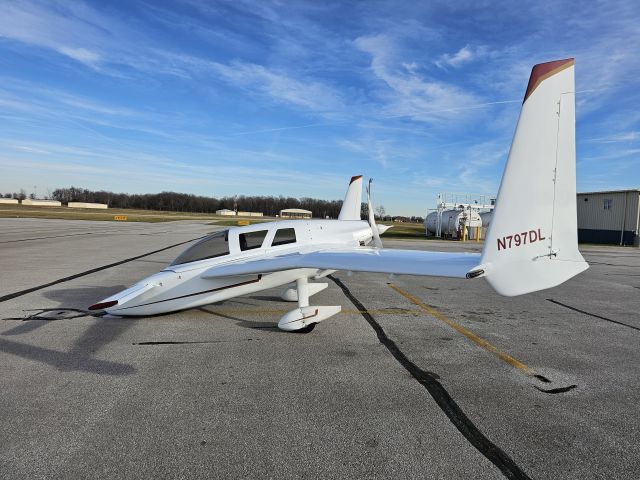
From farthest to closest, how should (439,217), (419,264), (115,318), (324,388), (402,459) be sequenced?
1. (439,217)
2. (115,318)
3. (419,264)
4. (324,388)
5. (402,459)

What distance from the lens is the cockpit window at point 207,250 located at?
7688 millimetres

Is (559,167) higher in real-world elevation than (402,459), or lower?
higher

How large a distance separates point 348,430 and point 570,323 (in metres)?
6.55

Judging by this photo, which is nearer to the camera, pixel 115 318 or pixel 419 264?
pixel 419 264

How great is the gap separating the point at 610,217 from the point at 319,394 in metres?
44.1

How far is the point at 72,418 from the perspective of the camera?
4.03 m

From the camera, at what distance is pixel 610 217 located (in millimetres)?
38469

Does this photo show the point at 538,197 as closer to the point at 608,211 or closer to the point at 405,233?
the point at 608,211

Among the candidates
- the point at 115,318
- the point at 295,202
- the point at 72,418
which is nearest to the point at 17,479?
the point at 72,418

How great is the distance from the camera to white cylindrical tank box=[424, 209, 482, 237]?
39344mm

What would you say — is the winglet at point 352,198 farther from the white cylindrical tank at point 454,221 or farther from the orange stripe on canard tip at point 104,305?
the white cylindrical tank at point 454,221

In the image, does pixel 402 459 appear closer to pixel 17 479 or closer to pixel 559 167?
pixel 17 479

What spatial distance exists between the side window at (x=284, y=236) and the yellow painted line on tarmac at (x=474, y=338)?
138 inches

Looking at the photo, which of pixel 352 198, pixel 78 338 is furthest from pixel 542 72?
pixel 352 198
